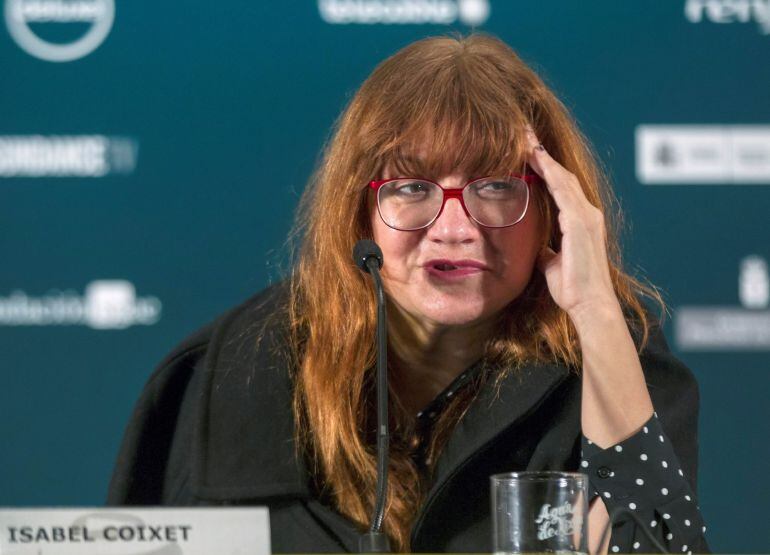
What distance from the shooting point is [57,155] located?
259 centimetres

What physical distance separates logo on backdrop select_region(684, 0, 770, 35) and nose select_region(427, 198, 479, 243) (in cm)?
148

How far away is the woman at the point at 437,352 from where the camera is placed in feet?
4.56

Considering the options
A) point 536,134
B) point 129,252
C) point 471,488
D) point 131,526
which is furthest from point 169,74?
point 131,526

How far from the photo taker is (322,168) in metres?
1.59

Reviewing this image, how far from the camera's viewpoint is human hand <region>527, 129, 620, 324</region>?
1.39 metres

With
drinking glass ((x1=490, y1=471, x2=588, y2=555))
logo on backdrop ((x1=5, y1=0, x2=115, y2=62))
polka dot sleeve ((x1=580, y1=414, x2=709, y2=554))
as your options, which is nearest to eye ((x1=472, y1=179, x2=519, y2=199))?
polka dot sleeve ((x1=580, y1=414, x2=709, y2=554))

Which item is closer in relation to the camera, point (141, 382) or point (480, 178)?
point (480, 178)

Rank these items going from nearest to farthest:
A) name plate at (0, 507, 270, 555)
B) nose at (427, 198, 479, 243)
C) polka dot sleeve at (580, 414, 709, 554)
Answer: name plate at (0, 507, 270, 555) → polka dot sleeve at (580, 414, 709, 554) → nose at (427, 198, 479, 243)

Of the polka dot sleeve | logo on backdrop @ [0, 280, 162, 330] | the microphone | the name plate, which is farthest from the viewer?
logo on backdrop @ [0, 280, 162, 330]

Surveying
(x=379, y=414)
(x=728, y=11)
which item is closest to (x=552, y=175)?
(x=379, y=414)

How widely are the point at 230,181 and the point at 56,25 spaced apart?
1.83ft

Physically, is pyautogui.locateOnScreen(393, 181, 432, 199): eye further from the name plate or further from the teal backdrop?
the teal backdrop

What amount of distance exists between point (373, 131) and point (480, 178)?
161 mm

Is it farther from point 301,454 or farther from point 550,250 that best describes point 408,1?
point 301,454
